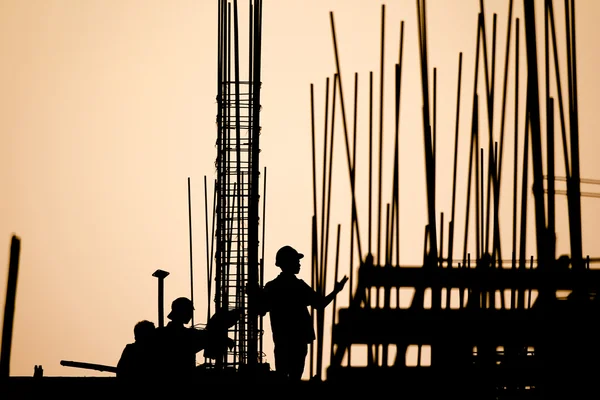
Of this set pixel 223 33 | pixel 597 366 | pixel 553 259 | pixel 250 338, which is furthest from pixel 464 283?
pixel 223 33

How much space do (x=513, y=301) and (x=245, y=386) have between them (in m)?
1.54

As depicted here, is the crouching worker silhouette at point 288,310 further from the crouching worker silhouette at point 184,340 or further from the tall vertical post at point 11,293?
the tall vertical post at point 11,293

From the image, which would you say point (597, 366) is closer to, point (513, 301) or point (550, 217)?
point (550, 217)

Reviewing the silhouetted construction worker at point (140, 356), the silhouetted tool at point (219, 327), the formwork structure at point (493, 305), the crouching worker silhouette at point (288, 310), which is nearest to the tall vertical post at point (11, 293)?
the formwork structure at point (493, 305)

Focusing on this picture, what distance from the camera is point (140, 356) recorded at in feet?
20.5

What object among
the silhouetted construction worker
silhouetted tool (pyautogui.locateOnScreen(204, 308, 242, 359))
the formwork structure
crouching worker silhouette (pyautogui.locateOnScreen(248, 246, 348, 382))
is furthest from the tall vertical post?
crouching worker silhouette (pyautogui.locateOnScreen(248, 246, 348, 382))

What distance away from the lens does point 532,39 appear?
450 centimetres

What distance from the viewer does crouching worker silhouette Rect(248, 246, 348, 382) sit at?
7.14m

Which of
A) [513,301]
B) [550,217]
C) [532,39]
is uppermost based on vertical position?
[532,39]

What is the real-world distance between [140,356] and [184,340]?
36cm

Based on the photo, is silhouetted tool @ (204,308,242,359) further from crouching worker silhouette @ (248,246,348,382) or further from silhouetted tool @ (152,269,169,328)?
silhouetted tool @ (152,269,169,328)

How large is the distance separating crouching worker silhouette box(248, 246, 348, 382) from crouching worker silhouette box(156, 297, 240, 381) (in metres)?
0.34

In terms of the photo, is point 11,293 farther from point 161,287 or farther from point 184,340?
point 184,340

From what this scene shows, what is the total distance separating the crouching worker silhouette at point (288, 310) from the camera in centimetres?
714
